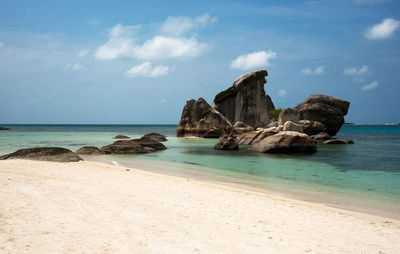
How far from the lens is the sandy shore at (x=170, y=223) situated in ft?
18.0

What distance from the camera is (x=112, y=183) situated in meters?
11.6

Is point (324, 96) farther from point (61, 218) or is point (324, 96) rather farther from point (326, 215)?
point (61, 218)

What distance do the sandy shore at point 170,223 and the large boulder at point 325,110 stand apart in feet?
145

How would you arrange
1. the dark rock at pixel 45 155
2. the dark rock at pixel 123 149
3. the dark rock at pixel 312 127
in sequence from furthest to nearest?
the dark rock at pixel 312 127
the dark rock at pixel 123 149
the dark rock at pixel 45 155

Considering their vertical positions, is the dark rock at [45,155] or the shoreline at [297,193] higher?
the dark rock at [45,155]

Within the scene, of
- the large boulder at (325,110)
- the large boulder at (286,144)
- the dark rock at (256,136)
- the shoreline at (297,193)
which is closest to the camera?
the shoreline at (297,193)

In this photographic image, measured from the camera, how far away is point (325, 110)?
51.3m

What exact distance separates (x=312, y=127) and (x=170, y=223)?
4497 cm

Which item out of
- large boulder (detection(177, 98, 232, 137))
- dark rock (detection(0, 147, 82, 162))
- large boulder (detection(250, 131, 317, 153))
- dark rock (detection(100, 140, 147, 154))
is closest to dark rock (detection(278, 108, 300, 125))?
large boulder (detection(177, 98, 232, 137))

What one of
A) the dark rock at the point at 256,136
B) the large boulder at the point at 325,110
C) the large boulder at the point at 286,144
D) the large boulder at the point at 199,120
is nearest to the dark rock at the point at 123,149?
the large boulder at the point at 286,144

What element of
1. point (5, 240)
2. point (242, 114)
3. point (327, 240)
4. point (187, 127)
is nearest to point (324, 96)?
point (242, 114)

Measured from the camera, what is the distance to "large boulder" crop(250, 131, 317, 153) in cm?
2761

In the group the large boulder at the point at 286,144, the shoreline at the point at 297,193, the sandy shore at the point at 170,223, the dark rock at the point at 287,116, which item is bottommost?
the shoreline at the point at 297,193

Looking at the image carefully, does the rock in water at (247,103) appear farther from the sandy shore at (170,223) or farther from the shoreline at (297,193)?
the sandy shore at (170,223)
